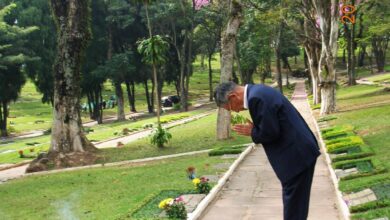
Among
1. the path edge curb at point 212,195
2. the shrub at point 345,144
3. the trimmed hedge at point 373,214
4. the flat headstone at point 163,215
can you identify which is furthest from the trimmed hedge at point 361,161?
the flat headstone at point 163,215

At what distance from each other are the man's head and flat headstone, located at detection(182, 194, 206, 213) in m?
3.73

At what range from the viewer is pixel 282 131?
4.65m

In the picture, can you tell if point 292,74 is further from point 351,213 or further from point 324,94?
point 351,213

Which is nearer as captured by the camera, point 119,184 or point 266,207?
point 266,207

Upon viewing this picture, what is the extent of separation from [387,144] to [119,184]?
643cm

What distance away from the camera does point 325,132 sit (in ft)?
55.9

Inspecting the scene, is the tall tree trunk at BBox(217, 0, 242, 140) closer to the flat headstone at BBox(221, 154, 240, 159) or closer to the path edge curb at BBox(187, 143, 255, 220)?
the flat headstone at BBox(221, 154, 240, 159)

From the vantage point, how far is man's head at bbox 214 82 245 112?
4.75m

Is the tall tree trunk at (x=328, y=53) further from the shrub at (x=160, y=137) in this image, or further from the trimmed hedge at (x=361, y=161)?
the trimmed hedge at (x=361, y=161)

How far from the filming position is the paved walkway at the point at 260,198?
789 cm

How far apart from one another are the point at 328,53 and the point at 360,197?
17272 mm

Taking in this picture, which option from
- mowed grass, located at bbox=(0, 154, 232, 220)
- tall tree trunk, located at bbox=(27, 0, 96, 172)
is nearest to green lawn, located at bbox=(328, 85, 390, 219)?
mowed grass, located at bbox=(0, 154, 232, 220)

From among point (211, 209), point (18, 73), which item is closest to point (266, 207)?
point (211, 209)

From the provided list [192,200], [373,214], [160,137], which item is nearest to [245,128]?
[373,214]
